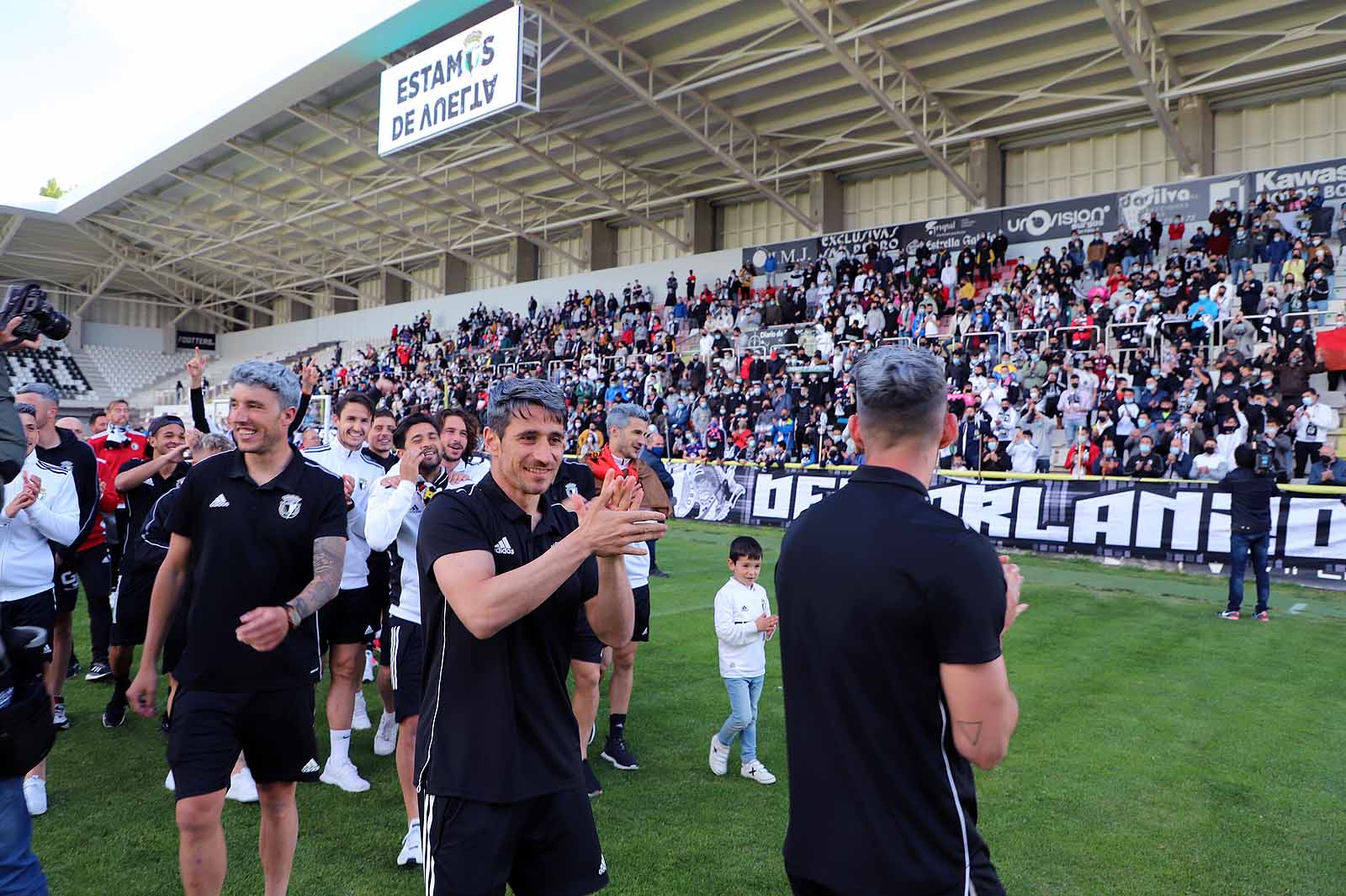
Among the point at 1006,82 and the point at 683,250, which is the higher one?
the point at 1006,82

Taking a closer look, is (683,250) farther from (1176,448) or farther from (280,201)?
(1176,448)

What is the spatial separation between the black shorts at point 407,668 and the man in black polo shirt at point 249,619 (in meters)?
0.74

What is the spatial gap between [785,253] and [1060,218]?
7888mm

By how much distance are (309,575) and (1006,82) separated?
74.7ft

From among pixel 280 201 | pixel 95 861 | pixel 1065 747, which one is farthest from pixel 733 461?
pixel 280 201

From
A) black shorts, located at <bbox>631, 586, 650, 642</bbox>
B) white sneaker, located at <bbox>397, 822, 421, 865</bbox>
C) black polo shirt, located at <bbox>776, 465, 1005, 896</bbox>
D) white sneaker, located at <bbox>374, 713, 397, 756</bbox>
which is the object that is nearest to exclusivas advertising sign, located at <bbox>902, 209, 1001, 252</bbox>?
black shorts, located at <bbox>631, 586, 650, 642</bbox>

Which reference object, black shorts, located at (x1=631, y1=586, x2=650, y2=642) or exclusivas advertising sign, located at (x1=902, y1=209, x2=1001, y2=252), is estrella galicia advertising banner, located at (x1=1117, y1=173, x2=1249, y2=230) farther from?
black shorts, located at (x1=631, y1=586, x2=650, y2=642)

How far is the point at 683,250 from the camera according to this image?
31250 mm

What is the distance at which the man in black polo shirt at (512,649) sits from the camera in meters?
2.17

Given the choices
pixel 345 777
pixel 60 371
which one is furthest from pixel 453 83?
pixel 60 371

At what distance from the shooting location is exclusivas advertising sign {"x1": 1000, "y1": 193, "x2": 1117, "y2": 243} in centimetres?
2164

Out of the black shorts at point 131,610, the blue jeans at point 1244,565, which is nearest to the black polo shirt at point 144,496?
the black shorts at point 131,610

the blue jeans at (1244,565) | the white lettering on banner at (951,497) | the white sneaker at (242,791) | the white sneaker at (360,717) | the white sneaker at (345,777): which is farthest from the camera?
the white lettering on banner at (951,497)

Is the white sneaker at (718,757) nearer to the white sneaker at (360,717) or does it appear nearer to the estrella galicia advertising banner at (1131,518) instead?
the white sneaker at (360,717)
